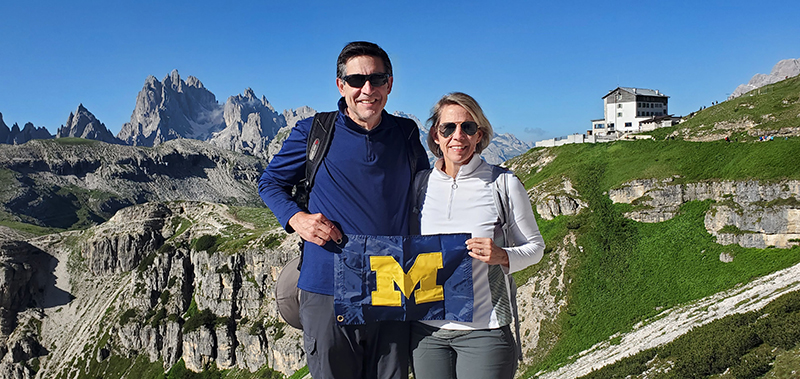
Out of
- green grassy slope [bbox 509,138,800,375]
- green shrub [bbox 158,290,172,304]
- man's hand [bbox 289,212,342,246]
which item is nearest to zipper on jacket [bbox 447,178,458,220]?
man's hand [bbox 289,212,342,246]

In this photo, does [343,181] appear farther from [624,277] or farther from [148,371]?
[148,371]

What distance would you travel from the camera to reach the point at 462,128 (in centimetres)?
655

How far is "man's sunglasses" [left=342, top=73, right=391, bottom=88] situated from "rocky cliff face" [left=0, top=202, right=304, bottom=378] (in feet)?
317

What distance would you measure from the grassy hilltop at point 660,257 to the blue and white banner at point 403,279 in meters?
18.7

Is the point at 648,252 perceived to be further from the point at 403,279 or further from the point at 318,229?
the point at 318,229

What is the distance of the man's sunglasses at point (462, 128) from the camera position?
6551 mm

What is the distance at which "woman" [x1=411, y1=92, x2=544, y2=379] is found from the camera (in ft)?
19.9

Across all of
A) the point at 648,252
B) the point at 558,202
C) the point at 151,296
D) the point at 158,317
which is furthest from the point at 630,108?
the point at 151,296

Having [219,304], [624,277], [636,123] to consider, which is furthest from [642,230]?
[219,304]

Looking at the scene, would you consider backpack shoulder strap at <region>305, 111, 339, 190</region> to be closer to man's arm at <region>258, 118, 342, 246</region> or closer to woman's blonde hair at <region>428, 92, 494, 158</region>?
man's arm at <region>258, 118, 342, 246</region>

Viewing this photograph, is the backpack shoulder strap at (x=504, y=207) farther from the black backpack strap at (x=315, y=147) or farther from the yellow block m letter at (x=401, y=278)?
the black backpack strap at (x=315, y=147)

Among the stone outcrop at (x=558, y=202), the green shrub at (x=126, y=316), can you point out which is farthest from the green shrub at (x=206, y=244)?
the stone outcrop at (x=558, y=202)

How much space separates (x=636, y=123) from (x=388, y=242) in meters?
106

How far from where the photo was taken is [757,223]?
41.3 metres
